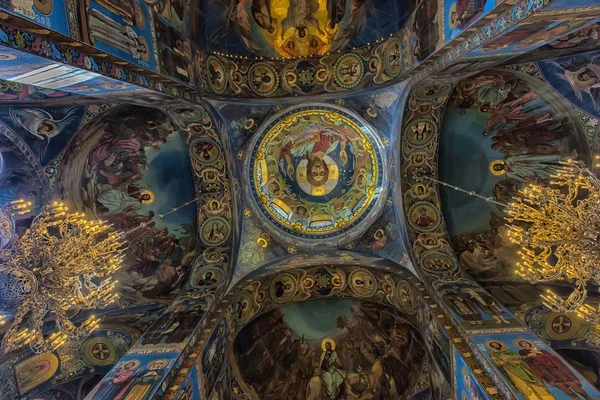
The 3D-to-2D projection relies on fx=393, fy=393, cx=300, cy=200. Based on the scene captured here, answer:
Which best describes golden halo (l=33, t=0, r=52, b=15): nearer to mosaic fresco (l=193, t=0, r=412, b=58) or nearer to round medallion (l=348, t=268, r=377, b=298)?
mosaic fresco (l=193, t=0, r=412, b=58)

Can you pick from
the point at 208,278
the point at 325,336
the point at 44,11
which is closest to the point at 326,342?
the point at 325,336

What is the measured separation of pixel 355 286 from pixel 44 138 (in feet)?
29.7

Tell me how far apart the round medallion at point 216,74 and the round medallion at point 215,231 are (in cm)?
380

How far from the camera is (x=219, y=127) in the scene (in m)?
10.8

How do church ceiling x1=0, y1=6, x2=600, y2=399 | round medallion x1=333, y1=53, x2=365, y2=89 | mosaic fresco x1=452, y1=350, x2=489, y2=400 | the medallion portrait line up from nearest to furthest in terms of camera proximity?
1. mosaic fresco x1=452, y1=350, x2=489, y2=400
2. church ceiling x1=0, y1=6, x2=600, y2=399
3. the medallion portrait
4. round medallion x1=333, y1=53, x2=365, y2=89

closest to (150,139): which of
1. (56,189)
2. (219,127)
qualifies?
(219,127)

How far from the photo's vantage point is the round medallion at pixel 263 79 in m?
10.7

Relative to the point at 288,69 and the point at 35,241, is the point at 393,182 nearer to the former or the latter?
the point at 288,69

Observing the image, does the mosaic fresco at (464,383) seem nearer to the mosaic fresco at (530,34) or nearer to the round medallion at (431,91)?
the mosaic fresco at (530,34)

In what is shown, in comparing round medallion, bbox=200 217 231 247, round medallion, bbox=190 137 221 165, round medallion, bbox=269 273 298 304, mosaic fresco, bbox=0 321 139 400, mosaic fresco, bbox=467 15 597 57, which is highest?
mosaic fresco, bbox=467 15 597 57

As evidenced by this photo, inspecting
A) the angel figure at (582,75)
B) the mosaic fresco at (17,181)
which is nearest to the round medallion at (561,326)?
the angel figure at (582,75)

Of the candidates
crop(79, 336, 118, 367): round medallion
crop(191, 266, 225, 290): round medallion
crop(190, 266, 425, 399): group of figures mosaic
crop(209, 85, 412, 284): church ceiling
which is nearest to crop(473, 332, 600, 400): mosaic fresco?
crop(190, 266, 425, 399): group of figures mosaic

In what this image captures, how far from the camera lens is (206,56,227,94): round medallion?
33.0ft

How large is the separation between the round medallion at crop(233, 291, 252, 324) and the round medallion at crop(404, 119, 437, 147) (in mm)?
6325
